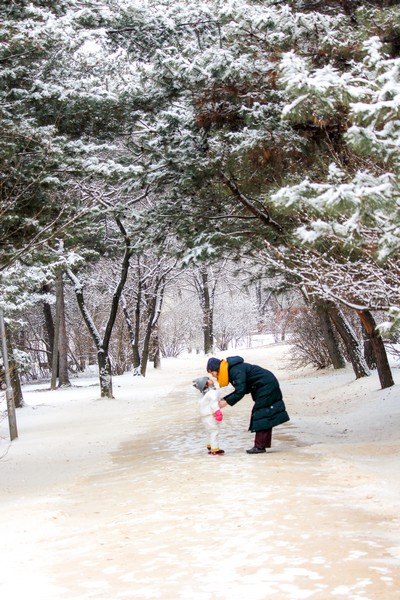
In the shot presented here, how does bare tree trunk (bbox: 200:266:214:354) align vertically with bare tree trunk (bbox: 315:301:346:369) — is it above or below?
above

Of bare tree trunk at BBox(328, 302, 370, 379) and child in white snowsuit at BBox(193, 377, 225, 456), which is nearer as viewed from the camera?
child in white snowsuit at BBox(193, 377, 225, 456)

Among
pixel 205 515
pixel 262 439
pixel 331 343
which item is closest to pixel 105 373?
pixel 331 343

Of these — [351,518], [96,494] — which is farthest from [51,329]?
[351,518]

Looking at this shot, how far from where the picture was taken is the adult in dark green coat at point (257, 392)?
351 inches

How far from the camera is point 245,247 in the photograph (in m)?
13.6

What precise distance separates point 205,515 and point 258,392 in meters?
3.40

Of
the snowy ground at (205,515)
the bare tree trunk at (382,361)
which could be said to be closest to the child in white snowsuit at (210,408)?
the snowy ground at (205,515)

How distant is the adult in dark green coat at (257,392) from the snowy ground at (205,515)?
0.35 m

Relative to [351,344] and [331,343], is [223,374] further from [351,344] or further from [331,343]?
[331,343]

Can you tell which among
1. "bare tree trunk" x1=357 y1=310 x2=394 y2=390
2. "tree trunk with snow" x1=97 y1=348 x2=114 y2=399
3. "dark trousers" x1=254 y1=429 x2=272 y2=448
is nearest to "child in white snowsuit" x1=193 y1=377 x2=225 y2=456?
"dark trousers" x1=254 y1=429 x2=272 y2=448

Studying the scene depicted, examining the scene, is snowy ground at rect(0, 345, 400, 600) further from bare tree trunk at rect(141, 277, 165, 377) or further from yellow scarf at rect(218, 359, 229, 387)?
bare tree trunk at rect(141, 277, 165, 377)

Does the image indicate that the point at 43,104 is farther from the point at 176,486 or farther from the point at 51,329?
the point at 51,329

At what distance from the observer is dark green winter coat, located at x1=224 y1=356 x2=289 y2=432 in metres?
8.91

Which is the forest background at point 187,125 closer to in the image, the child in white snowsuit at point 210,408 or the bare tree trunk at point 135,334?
the child in white snowsuit at point 210,408
